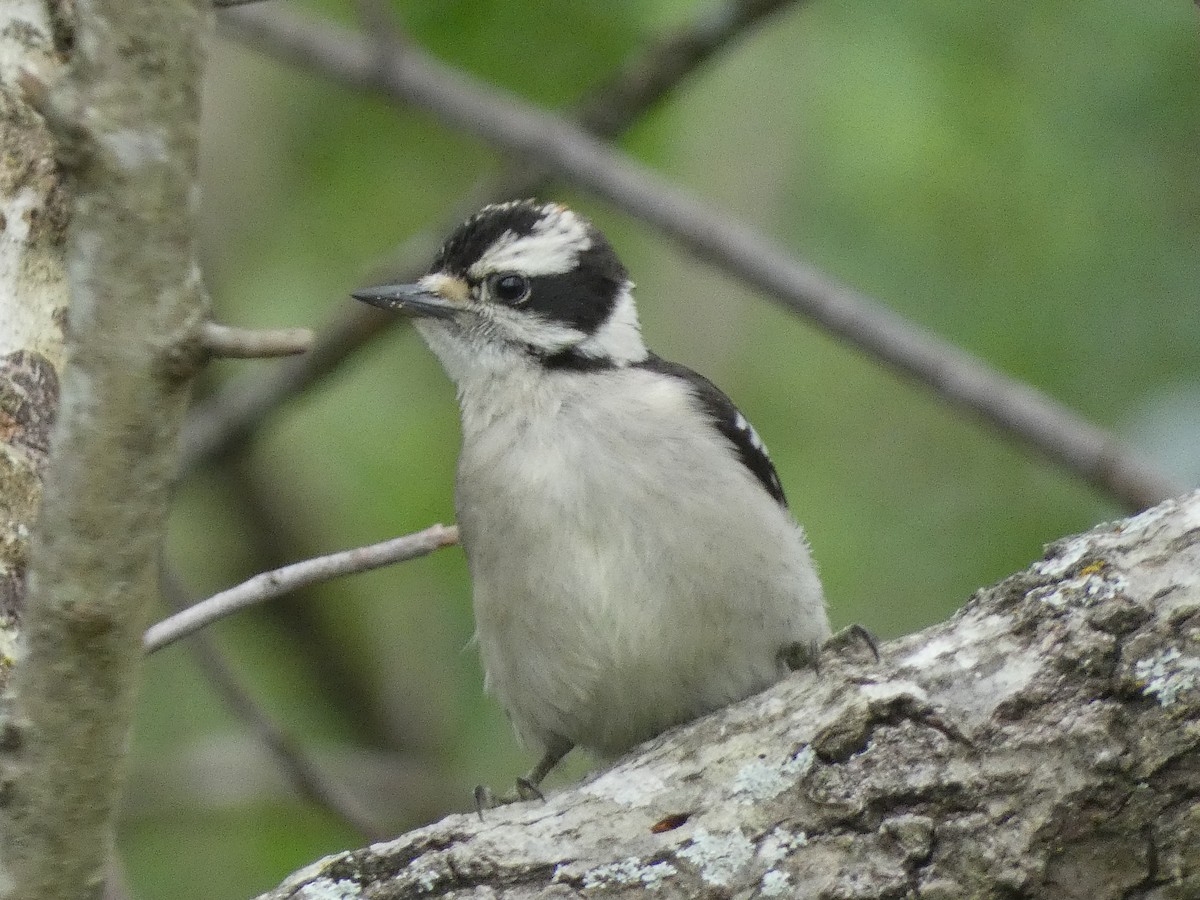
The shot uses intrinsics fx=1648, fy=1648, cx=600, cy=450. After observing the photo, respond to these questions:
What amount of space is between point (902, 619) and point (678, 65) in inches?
108

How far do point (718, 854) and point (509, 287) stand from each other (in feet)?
7.69

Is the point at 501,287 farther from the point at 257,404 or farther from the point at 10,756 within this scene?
the point at 10,756

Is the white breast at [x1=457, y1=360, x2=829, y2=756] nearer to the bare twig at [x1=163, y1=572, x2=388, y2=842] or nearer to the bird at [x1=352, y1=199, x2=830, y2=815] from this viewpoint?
the bird at [x1=352, y1=199, x2=830, y2=815]

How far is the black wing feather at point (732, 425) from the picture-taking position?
4.89m

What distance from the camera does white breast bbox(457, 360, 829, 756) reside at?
14.2 ft

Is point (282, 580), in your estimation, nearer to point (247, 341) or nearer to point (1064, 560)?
point (247, 341)

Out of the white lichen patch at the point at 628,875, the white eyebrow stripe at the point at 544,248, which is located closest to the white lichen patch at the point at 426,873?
the white lichen patch at the point at 628,875

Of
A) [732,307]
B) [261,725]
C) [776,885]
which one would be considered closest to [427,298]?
[261,725]

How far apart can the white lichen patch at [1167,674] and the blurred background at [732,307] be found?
3542 millimetres

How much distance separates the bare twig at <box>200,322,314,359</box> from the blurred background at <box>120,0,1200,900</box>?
4745mm

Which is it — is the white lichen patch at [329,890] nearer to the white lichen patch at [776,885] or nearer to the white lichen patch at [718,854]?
the white lichen patch at [718,854]

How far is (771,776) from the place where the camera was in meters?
3.26

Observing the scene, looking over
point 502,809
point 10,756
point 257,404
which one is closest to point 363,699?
point 257,404

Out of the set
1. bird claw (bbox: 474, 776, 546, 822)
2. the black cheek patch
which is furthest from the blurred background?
bird claw (bbox: 474, 776, 546, 822)
